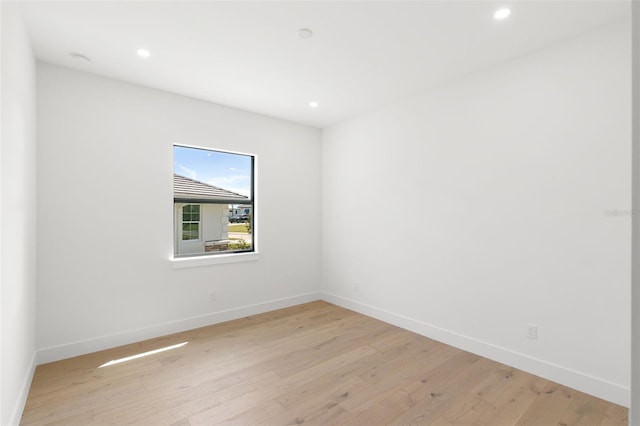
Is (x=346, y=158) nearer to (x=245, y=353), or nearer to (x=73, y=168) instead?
(x=245, y=353)

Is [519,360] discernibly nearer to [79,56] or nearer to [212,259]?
[212,259]

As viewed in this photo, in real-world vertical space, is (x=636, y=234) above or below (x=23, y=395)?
above

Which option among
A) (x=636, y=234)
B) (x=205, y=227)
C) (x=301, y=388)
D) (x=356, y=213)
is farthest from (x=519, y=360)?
(x=205, y=227)

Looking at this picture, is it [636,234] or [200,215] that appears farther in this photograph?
[200,215]

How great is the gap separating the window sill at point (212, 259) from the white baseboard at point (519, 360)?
169cm

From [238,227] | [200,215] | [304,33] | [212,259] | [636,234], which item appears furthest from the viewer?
[238,227]

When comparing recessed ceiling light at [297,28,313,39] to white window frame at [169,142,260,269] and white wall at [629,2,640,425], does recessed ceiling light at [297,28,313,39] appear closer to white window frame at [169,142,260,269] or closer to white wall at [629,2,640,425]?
white window frame at [169,142,260,269]

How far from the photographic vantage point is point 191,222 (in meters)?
3.81

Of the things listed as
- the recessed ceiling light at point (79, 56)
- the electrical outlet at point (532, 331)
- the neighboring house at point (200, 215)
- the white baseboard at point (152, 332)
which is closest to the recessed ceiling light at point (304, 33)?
the recessed ceiling light at point (79, 56)

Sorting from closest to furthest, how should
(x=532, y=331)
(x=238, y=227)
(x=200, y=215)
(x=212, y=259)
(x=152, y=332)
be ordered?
(x=532, y=331)
(x=152, y=332)
(x=212, y=259)
(x=200, y=215)
(x=238, y=227)

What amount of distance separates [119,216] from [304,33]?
2.48 meters

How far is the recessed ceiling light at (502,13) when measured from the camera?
2.16 m

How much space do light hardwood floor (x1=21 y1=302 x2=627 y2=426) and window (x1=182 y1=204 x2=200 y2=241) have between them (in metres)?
1.16

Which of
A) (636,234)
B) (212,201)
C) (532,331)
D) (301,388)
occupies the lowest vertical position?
(301,388)
